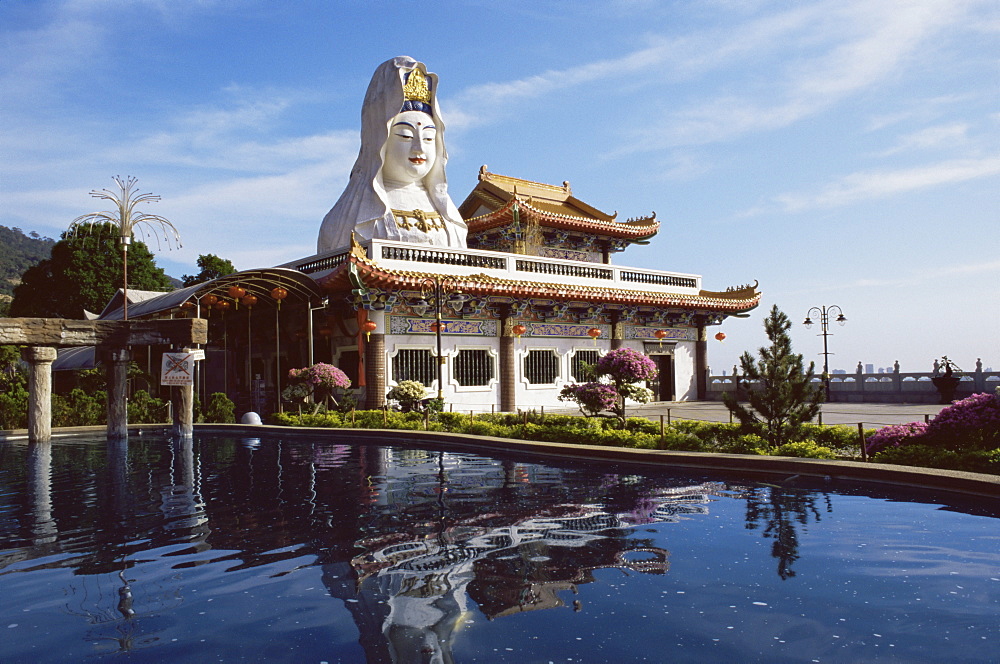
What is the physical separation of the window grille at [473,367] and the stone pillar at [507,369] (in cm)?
47

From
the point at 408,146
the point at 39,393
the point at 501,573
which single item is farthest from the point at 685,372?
the point at 501,573

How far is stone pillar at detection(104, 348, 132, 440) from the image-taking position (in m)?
18.4

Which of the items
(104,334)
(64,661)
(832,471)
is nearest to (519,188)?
(104,334)

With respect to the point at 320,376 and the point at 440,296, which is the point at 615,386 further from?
the point at 320,376

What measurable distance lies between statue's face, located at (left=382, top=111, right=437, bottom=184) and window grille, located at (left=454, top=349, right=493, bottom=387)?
289 inches

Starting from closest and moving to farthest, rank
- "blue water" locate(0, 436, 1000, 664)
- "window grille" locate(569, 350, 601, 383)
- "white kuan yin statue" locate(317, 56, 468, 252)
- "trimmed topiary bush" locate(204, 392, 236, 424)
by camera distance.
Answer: "blue water" locate(0, 436, 1000, 664) < "trimmed topiary bush" locate(204, 392, 236, 424) < "white kuan yin statue" locate(317, 56, 468, 252) < "window grille" locate(569, 350, 601, 383)

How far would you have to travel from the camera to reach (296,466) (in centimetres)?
1255

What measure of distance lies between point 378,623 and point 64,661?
5.67 feet

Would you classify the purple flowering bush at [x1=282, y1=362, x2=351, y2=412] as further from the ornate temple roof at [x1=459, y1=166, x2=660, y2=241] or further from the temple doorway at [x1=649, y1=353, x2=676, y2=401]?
the temple doorway at [x1=649, y1=353, x2=676, y2=401]

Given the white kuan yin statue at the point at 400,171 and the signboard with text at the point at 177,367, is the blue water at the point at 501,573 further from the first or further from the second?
the white kuan yin statue at the point at 400,171

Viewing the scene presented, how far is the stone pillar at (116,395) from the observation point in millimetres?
18359

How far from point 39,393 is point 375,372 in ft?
28.9

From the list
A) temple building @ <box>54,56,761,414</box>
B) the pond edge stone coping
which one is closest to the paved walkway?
temple building @ <box>54,56,761,414</box>

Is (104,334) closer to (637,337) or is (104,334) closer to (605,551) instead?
(605,551)
